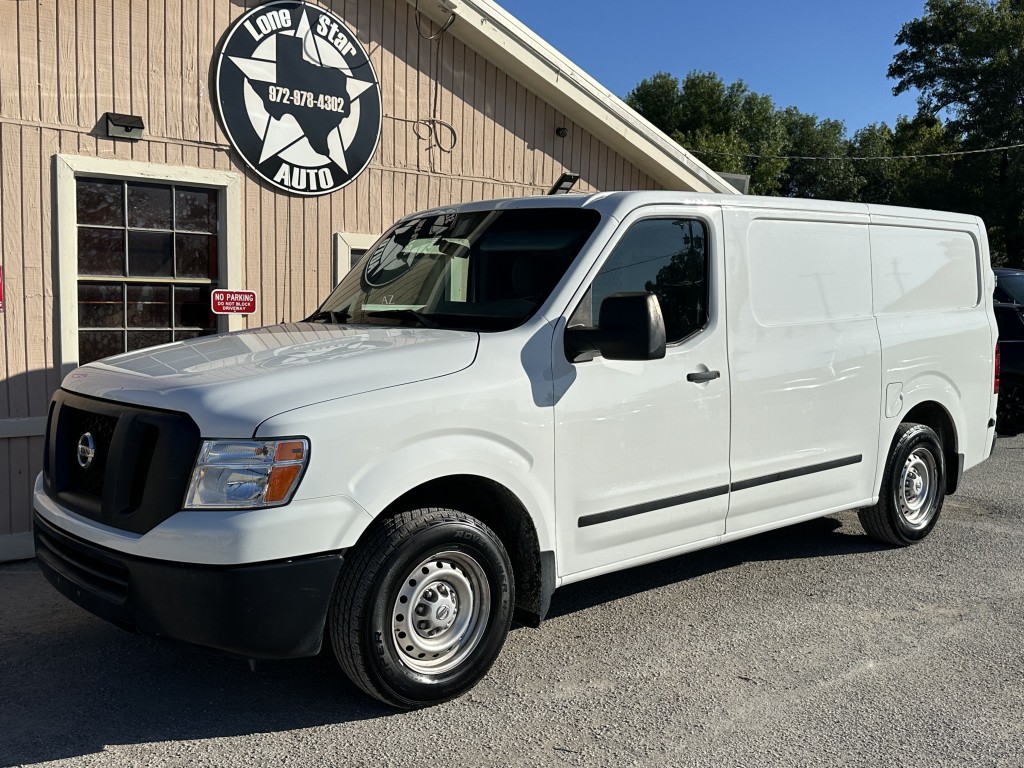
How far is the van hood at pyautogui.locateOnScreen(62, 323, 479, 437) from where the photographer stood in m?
3.45

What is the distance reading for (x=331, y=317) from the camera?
507 cm

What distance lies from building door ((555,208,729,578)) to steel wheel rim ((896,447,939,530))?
195 centimetres

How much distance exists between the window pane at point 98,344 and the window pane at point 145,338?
68 millimetres

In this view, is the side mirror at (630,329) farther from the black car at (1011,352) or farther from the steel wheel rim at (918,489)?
the black car at (1011,352)

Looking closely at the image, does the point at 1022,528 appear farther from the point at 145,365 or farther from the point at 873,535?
the point at 145,365

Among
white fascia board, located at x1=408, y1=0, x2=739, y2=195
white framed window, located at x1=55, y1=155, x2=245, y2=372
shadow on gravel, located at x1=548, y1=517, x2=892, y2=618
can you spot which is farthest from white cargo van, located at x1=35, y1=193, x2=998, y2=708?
white fascia board, located at x1=408, y1=0, x2=739, y2=195

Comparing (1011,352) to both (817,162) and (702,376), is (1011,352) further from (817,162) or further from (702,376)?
(817,162)

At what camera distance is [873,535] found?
20.7 feet

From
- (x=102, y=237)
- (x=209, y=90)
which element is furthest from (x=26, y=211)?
(x=209, y=90)

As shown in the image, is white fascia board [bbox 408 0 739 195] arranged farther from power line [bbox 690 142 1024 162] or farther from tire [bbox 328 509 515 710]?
power line [bbox 690 142 1024 162]

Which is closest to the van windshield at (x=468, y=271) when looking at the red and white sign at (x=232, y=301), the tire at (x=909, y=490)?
the red and white sign at (x=232, y=301)

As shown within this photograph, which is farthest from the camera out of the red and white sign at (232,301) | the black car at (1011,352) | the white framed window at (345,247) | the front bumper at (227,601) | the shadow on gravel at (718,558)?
the black car at (1011,352)

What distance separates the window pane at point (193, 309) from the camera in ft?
23.3

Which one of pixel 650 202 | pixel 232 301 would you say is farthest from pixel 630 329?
pixel 232 301
